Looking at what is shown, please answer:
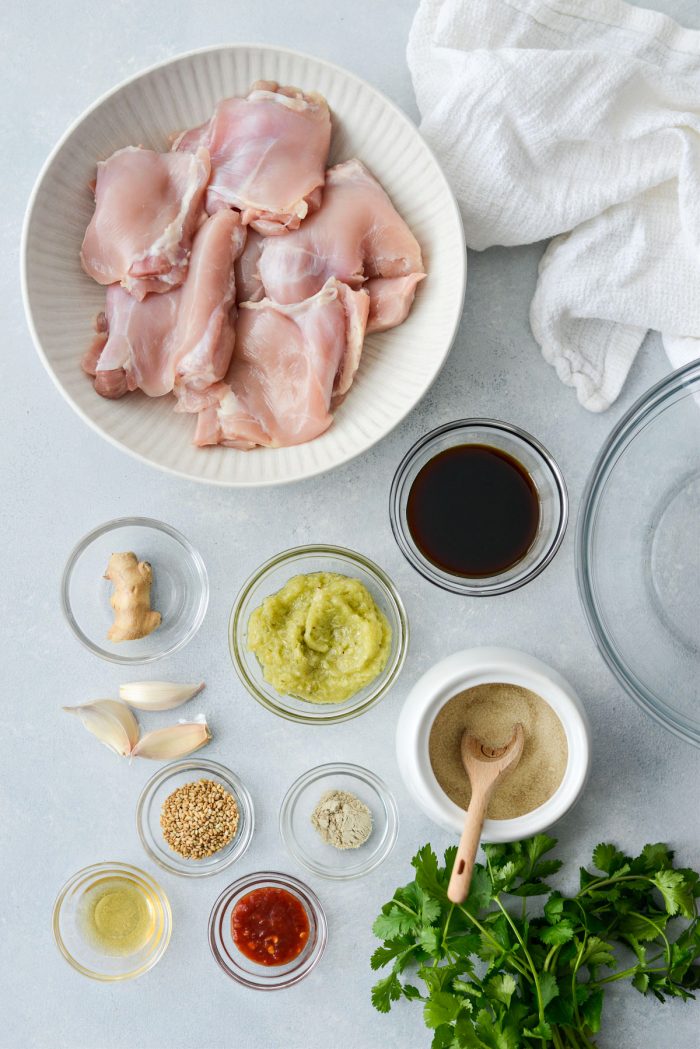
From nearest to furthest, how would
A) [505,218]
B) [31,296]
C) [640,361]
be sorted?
[31,296] → [505,218] → [640,361]

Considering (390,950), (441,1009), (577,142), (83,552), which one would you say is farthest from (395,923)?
(577,142)

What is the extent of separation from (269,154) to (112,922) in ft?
4.80

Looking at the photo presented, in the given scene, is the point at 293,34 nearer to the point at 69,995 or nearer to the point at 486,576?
the point at 486,576

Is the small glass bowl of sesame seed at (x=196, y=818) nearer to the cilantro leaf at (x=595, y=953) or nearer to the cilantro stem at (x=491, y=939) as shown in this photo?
the cilantro stem at (x=491, y=939)

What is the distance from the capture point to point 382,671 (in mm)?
1603

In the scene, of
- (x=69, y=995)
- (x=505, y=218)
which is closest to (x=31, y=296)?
(x=505, y=218)

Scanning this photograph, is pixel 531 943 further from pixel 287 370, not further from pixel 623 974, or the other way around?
pixel 287 370

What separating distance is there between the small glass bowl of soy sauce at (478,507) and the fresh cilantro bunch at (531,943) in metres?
0.49

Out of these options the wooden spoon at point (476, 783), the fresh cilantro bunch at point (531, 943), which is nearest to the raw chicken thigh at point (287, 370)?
the wooden spoon at point (476, 783)

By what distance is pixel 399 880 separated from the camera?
165 centimetres

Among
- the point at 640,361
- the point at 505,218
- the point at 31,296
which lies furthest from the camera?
the point at 640,361

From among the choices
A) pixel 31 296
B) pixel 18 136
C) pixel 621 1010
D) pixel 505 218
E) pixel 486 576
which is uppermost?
pixel 18 136

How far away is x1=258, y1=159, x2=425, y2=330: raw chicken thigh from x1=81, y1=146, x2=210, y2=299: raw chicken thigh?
0.15 m

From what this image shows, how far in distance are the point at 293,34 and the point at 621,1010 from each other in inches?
77.3
